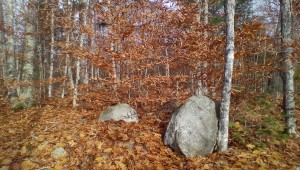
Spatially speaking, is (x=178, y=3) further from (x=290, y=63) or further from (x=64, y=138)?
(x=64, y=138)

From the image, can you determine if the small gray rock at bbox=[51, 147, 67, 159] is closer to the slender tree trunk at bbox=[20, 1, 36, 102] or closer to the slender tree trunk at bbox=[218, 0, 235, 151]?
the slender tree trunk at bbox=[218, 0, 235, 151]

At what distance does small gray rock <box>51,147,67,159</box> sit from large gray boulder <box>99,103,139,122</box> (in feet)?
6.34

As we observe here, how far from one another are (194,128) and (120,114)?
7.94ft

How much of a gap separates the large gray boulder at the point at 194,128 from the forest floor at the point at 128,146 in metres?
0.20

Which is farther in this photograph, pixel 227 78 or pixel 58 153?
pixel 227 78

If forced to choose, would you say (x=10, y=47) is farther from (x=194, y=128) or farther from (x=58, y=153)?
(x=194, y=128)

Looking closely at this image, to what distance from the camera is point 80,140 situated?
561 centimetres

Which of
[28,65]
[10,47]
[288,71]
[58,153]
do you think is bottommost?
[58,153]

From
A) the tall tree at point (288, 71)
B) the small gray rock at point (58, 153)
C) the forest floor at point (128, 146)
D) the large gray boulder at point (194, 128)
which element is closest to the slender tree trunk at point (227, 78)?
the large gray boulder at point (194, 128)

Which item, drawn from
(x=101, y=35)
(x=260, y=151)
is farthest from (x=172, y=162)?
(x=101, y=35)

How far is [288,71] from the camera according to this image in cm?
652

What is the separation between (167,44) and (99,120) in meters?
3.68

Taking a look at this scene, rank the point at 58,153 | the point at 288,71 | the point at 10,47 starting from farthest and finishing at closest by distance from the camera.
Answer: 1. the point at 10,47
2. the point at 288,71
3. the point at 58,153

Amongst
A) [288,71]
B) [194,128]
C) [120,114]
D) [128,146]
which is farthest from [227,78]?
[120,114]
